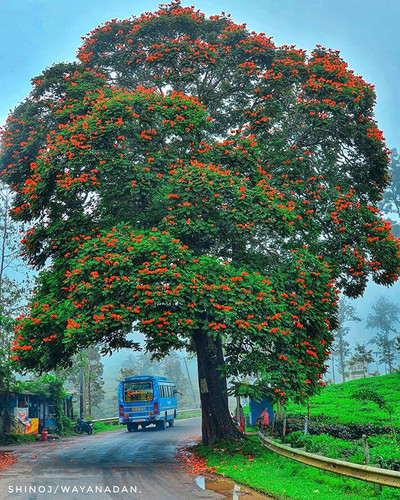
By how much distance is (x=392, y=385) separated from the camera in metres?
42.2

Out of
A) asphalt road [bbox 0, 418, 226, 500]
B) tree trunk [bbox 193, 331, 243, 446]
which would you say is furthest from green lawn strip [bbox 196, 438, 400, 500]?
tree trunk [bbox 193, 331, 243, 446]

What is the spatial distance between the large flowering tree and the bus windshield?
1567 centimetres

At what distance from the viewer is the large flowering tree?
52.5 ft

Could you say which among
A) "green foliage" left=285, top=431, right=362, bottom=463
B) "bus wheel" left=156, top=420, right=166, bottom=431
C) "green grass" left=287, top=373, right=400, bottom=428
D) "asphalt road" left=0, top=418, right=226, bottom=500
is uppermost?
"green foliage" left=285, top=431, right=362, bottom=463

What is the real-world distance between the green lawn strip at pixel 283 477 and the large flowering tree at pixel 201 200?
6.95 feet

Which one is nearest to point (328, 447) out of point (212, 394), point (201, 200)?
point (212, 394)

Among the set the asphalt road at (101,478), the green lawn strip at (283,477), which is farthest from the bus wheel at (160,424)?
the green lawn strip at (283,477)

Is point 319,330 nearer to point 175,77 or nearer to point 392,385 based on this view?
point 175,77

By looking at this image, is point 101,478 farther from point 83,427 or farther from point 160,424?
point 83,427

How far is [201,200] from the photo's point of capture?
57.1ft

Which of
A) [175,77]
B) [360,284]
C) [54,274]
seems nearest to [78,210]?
[54,274]

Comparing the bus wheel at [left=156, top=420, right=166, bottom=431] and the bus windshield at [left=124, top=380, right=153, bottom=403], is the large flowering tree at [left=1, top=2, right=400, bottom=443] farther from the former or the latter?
the bus wheel at [left=156, top=420, right=166, bottom=431]

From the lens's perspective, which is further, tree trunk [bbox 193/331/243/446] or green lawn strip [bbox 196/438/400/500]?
tree trunk [bbox 193/331/243/446]

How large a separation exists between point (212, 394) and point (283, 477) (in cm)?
669
